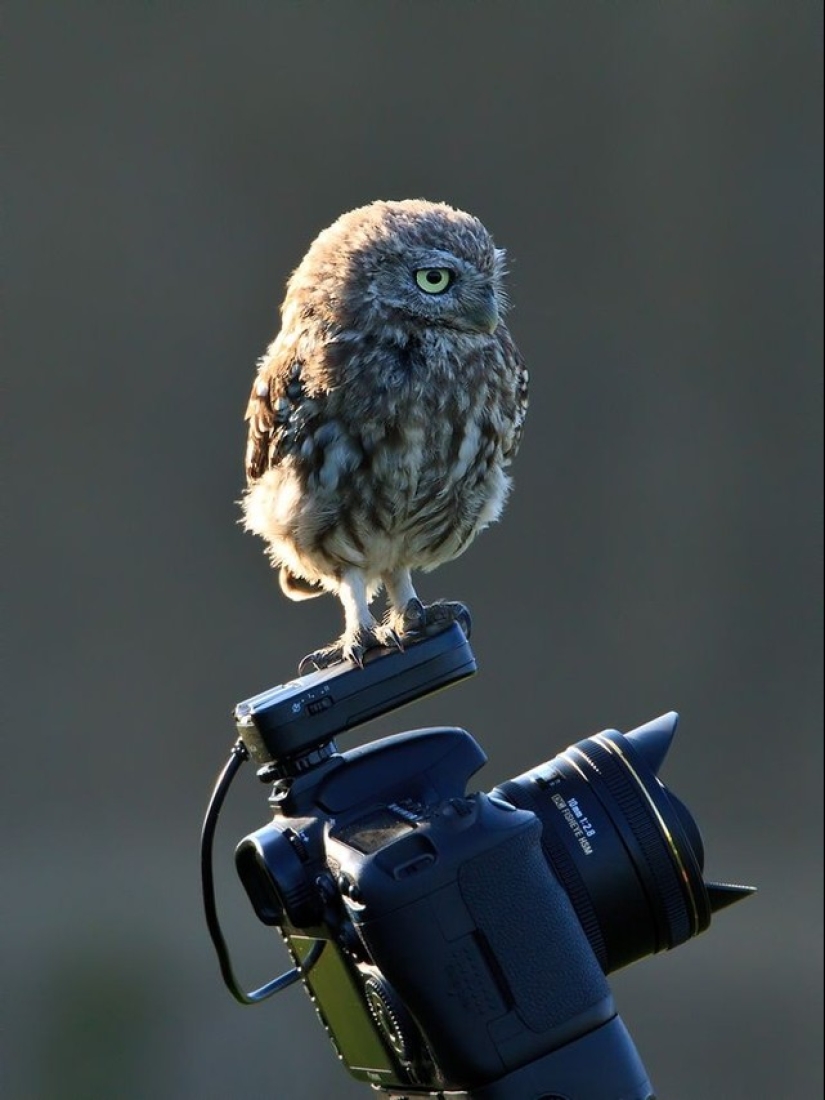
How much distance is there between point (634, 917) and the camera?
201 cm

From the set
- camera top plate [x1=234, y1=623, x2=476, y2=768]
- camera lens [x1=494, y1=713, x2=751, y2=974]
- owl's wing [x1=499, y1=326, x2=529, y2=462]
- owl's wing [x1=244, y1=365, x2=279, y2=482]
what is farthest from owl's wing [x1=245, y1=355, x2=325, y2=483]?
camera lens [x1=494, y1=713, x2=751, y2=974]

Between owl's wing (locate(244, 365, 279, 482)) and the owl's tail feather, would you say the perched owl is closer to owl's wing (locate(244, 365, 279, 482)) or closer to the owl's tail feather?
owl's wing (locate(244, 365, 279, 482))

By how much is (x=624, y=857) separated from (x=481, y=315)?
1.21 meters

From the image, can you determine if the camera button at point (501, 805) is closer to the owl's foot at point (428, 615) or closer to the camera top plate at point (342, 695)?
the camera top plate at point (342, 695)

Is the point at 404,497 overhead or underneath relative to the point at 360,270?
underneath

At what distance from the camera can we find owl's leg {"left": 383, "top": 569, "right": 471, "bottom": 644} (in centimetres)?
289

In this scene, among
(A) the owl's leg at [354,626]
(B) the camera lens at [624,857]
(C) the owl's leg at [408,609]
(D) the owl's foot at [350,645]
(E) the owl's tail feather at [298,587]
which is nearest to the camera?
(B) the camera lens at [624,857]

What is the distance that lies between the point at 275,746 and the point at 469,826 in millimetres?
260

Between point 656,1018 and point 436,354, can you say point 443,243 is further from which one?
point 656,1018

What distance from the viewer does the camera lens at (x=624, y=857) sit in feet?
6.56

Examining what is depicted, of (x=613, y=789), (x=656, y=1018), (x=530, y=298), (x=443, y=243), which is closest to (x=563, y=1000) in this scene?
(x=613, y=789)

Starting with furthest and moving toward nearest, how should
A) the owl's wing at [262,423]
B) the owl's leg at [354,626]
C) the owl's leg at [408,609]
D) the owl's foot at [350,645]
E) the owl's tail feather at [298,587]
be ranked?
the owl's tail feather at [298,587] → the owl's wing at [262,423] → the owl's leg at [408,609] → the owl's leg at [354,626] → the owl's foot at [350,645]

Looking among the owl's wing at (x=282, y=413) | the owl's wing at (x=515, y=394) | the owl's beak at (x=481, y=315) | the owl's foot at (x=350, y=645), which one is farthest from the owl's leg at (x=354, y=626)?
the owl's beak at (x=481, y=315)

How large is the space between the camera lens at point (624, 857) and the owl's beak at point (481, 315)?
3.60 feet
